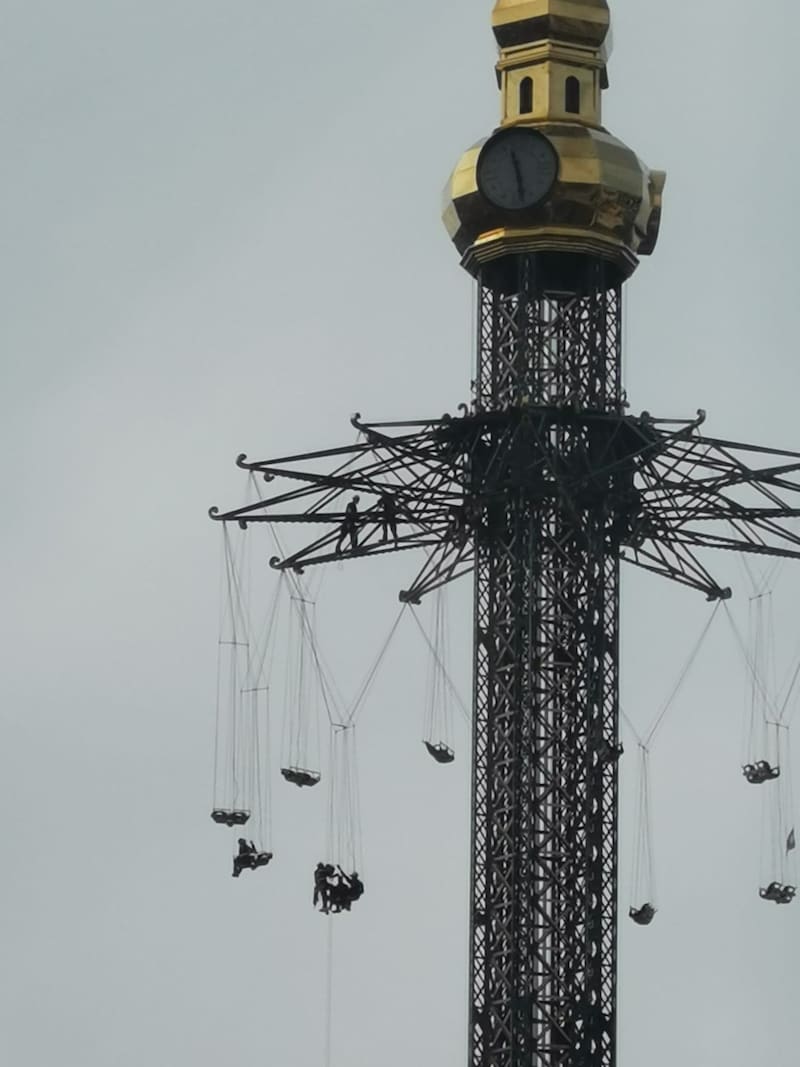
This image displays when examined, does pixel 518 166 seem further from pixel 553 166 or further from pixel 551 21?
pixel 551 21

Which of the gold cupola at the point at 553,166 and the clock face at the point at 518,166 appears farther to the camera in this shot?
the gold cupola at the point at 553,166

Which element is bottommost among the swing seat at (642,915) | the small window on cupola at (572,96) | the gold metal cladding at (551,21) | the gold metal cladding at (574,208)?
the swing seat at (642,915)

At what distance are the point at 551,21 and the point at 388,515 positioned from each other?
33.0 feet

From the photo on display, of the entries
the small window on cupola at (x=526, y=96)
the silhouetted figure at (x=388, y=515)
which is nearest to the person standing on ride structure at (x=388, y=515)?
the silhouetted figure at (x=388, y=515)

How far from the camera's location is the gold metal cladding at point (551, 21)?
130375 mm

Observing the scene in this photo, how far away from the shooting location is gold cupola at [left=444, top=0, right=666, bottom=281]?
129375 millimetres

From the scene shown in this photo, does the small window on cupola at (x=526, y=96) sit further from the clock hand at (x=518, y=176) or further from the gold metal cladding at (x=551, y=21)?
the clock hand at (x=518, y=176)

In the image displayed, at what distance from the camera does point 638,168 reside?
130m

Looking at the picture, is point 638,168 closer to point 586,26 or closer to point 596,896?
point 586,26

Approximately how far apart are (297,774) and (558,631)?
556 centimetres

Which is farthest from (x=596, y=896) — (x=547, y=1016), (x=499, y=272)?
(x=499, y=272)

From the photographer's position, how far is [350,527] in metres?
129

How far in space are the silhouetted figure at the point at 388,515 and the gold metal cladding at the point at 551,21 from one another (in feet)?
30.6

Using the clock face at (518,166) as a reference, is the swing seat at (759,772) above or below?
below
